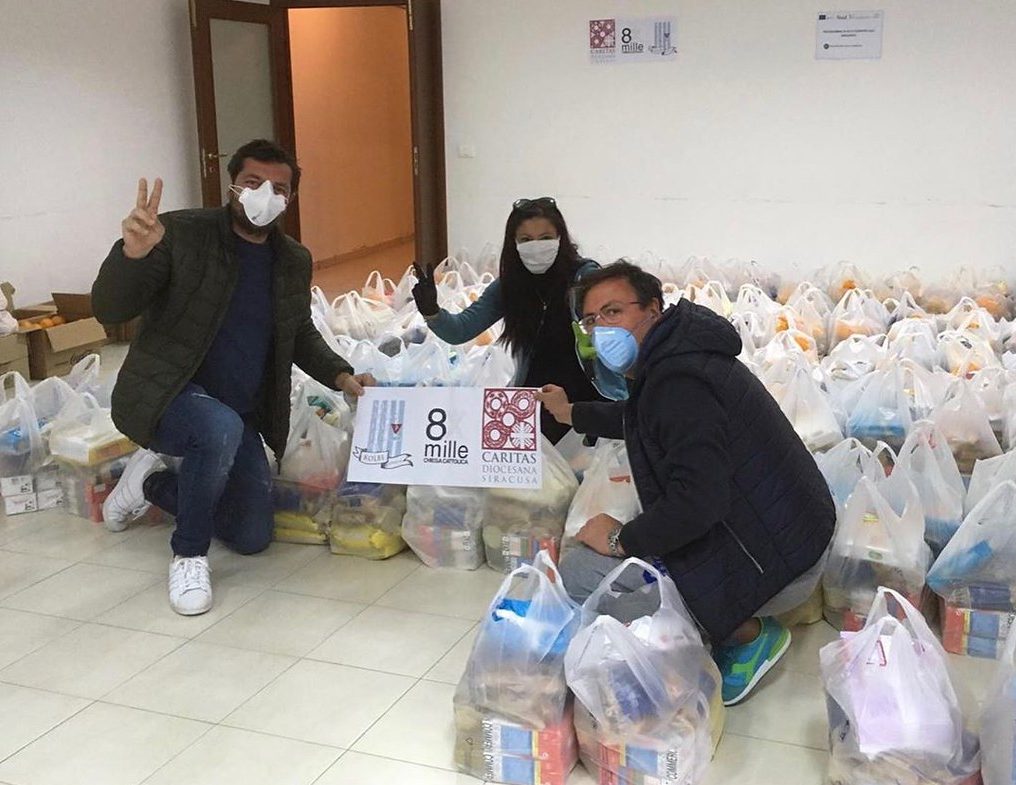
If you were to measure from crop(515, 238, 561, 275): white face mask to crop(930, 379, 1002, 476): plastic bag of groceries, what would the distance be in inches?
43.8

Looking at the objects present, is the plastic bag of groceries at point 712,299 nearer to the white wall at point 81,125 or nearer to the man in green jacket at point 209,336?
the man in green jacket at point 209,336

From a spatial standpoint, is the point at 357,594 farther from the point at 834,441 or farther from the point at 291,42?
the point at 291,42

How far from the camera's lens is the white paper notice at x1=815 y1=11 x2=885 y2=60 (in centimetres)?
551

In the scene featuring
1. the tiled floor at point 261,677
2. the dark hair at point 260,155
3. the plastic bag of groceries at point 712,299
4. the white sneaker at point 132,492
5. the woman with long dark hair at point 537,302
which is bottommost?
the tiled floor at point 261,677

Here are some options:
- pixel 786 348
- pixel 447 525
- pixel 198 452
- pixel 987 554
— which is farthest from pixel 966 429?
pixel 198 452

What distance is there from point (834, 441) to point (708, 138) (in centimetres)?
350

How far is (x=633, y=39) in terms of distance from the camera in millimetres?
5961

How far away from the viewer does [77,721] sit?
2.12 meters

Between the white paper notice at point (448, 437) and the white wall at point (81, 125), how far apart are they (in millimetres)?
3334

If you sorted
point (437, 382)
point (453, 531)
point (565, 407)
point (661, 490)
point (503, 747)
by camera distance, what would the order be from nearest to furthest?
1. point (503, 747)
2. point (661, 490)
3. point (565, 407)
4. point (453, 531)
5. point (437, 382)

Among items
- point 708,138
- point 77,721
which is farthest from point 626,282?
point 708,138

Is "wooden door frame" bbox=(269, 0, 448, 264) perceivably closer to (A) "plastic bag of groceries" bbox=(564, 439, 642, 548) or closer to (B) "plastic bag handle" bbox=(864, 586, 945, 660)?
(A) "plastic bag of groceries" bbox=(564, 439, 642, 548)

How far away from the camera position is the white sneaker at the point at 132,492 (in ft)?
9.89

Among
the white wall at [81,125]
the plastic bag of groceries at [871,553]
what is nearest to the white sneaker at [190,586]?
the plastic bag of groceries at [871,553]
